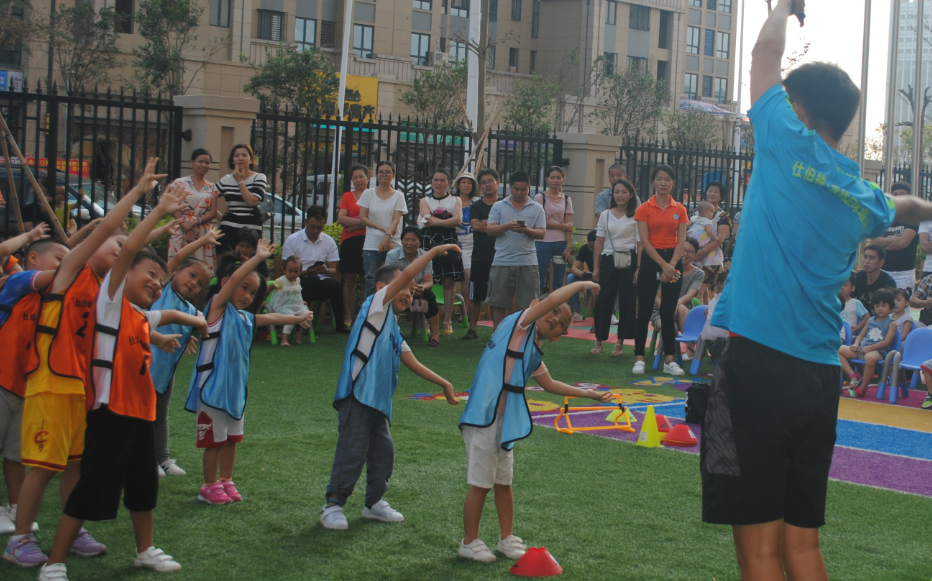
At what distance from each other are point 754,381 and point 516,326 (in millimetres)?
1774

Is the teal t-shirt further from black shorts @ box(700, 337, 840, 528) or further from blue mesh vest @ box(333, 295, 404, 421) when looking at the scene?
blue mesh vest @ box(333, 295, 404, 421)

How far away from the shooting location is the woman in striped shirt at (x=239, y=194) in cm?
1064

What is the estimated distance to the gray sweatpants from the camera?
4.88 meters

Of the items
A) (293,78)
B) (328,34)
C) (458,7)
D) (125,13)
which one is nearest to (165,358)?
(293,78)

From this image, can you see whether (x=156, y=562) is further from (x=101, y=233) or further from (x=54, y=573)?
(x=101, y=233)

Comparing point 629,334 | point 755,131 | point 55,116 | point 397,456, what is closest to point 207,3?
point 55,116

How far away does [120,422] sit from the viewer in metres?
4.06

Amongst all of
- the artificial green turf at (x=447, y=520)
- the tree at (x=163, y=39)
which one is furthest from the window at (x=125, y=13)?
the artificial green turf at (x=447, y=520)

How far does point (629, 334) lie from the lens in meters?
11.1

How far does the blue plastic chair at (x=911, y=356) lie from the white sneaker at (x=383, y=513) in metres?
6.36

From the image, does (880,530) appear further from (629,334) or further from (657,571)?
(629,334)

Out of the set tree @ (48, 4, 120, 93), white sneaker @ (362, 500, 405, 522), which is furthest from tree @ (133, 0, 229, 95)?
white sneaker @ (362, 500, 405, 522)

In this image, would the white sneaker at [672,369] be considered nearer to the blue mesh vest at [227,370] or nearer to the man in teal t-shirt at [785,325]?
the blue mesh vest at [227,370]

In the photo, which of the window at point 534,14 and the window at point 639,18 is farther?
the window at point 639,18
